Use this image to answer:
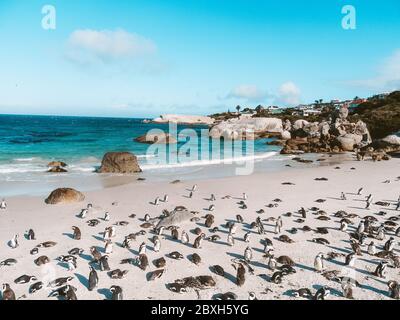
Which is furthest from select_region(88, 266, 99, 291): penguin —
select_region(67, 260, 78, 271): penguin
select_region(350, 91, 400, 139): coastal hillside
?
select_region(350, 91, 400, 139): coastal hillside

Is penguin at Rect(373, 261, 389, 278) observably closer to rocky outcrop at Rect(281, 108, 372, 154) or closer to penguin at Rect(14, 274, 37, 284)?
penguin at Rect(14, 274, 37, 284)

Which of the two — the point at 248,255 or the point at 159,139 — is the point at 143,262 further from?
the point at 159,139

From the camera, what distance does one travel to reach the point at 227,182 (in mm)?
24688

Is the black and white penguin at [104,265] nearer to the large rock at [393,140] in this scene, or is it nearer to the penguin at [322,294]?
the penguin at [322,294]

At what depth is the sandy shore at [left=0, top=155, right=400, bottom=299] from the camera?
9.65m

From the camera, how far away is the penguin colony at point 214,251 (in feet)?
30.9

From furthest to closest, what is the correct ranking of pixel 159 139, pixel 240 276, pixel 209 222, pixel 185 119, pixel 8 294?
pixel 185 119 < pixel 159 139 < pixel 209 222 < pixel 240 276 < pixel 8 294

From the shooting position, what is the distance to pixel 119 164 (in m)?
29.3

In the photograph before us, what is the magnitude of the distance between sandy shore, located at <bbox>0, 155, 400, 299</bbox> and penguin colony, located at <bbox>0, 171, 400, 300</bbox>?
52 millimetres

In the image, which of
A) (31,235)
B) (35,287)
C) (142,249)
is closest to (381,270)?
(142,249)

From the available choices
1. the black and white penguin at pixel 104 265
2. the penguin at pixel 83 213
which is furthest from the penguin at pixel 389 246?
the penguin at pixel 83 213

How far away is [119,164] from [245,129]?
56818 millimetres

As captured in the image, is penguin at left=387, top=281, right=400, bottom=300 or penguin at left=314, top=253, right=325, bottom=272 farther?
penguin at left=314, top=253, right=325, bottom=272

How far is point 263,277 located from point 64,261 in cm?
621
